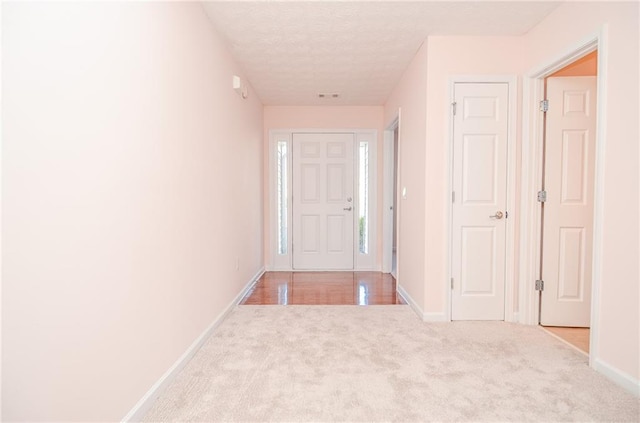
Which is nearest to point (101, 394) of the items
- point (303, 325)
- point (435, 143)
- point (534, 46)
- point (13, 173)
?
point (13, 173)

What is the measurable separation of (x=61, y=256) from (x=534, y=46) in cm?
349

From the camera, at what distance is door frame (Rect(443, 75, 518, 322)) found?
312cm

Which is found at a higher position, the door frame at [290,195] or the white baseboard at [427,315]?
the door frame at [290,195]

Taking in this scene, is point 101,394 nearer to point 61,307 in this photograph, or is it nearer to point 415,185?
point 61,307

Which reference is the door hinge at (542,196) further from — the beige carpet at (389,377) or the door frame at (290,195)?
the door frame at (290,195)

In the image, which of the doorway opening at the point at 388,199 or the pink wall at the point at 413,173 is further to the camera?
the doorway opening at the point at 388,199

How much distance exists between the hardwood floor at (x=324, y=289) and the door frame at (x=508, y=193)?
3.03 ft

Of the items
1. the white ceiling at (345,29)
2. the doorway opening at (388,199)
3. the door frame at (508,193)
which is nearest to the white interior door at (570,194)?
the door frame at (508,193)

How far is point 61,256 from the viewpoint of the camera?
3.98 ft

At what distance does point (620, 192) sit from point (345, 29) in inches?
87.2

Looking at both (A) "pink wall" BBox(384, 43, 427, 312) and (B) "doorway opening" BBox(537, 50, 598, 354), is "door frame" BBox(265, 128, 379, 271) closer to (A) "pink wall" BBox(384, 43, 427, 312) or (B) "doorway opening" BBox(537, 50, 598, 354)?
(A) "pink wall" BBox(384, 43, 427, 312)

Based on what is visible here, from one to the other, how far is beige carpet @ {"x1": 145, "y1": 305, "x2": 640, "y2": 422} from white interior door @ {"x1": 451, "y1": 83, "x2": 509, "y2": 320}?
11.0 inches

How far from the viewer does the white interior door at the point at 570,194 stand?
2955mm

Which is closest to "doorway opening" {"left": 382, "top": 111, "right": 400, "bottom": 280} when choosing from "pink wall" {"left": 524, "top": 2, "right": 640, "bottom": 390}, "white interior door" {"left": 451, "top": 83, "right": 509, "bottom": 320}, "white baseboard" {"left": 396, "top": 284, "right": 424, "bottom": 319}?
"white baseboard" {"left": 396, "top": 284, "right": 424, "bottom": 319}
